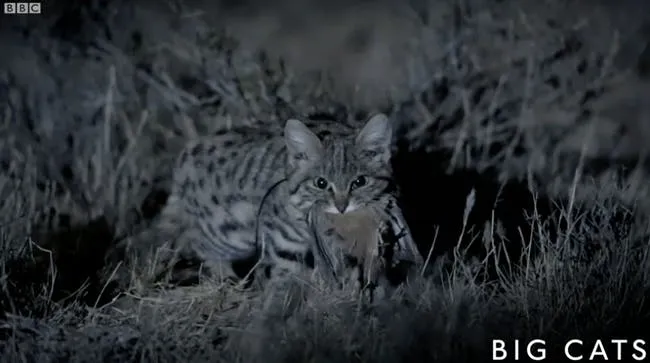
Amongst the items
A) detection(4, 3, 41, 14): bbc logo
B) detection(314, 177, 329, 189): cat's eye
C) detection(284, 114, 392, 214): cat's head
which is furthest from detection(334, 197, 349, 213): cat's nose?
detection(4, 3, 41, 14): bbc logo

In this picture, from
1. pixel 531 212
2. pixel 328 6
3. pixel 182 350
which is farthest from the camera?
pixel 328 6

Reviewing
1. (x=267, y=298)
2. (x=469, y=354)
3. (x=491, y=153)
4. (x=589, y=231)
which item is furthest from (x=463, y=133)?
(x=469, y=354)

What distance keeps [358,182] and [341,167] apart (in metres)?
0.10

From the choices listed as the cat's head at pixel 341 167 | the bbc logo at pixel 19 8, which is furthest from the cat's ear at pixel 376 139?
the bbc logo at pixel 19 8

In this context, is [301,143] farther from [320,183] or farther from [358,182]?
[358,182]

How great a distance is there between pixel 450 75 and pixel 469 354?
3139mm

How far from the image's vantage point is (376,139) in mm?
5512

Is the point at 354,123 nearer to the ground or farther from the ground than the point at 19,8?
nearer to the ground

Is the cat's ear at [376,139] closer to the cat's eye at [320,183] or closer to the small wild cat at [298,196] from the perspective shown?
the small wild cat at [298,196]

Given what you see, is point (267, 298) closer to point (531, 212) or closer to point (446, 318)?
point (446, 318)

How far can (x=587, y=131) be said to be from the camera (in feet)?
24.3

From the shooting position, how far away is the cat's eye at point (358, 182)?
5453mm

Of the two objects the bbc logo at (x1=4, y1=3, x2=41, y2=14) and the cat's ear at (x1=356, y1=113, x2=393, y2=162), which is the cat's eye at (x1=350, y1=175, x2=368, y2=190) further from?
the bbc logo at (x1=4, y1=3, x2=41, y2=14)

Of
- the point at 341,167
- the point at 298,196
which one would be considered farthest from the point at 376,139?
the point at 298,196
